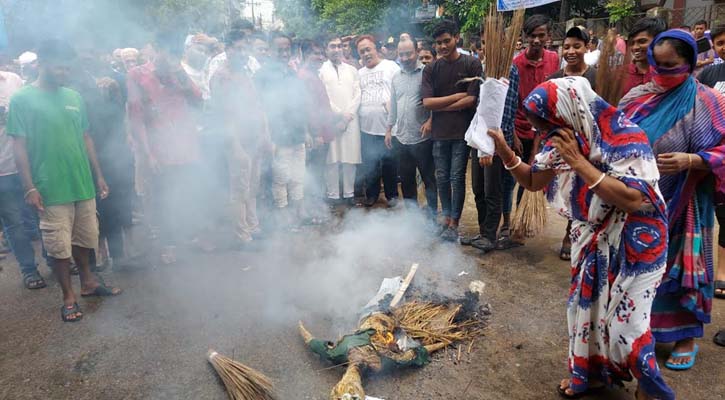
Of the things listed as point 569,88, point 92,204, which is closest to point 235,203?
point 92,204

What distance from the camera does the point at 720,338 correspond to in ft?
10.2

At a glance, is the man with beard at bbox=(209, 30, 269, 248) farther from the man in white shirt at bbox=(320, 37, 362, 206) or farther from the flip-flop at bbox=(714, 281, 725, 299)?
the flip-flop at bbox=(714, 281, 725, 299)

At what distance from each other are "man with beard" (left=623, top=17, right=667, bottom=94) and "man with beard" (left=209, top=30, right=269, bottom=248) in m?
3.46

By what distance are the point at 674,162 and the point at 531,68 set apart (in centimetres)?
239

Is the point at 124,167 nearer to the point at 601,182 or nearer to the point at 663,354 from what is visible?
the point at 601,182

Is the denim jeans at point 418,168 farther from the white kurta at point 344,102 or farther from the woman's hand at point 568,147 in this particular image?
the woman's hand at point 568,147

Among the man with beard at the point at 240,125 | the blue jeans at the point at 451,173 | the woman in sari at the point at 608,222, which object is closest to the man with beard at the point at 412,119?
the blue jeans at the point at 451,173

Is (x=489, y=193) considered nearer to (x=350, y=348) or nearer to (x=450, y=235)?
(x=450, y=235)

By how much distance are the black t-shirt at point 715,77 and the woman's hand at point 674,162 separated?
167cm

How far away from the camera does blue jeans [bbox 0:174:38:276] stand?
4328 mm

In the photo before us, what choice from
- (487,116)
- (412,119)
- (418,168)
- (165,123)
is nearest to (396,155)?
(418,168)

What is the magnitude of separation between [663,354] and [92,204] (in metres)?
4.28

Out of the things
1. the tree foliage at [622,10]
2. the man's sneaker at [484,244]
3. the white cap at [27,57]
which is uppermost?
the tree foliage at [622,10]

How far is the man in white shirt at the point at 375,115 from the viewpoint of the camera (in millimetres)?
6297
